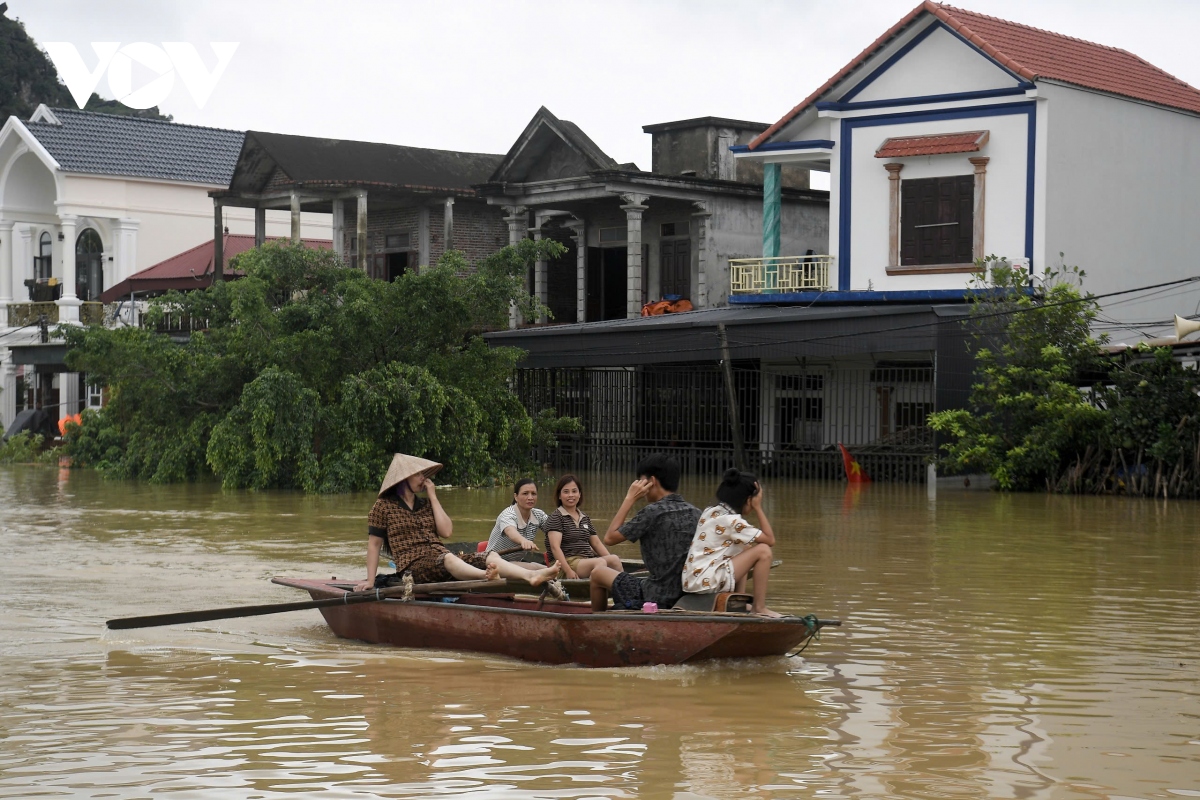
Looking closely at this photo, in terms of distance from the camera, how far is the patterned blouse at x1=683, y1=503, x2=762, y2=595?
9945 millimetres

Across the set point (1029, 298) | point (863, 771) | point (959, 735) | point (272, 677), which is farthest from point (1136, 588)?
point (1029, 298)

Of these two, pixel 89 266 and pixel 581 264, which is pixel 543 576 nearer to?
pixel 581 264

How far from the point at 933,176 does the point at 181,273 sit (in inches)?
793

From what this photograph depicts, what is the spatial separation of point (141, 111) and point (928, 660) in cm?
6305

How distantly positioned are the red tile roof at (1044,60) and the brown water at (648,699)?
13396 millimetres

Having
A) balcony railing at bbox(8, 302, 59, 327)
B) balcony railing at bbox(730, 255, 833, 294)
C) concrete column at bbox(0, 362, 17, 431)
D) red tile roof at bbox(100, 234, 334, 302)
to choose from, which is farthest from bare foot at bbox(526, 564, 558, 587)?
concrete column at bbox(0, 362, 17, 431)

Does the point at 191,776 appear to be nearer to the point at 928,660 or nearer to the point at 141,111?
the point at 928,660

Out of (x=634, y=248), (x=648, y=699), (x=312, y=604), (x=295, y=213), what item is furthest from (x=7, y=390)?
(x=648, y=699)

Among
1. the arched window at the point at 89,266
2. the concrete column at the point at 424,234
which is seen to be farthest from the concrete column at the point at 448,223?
the arched window at the point at 89,266

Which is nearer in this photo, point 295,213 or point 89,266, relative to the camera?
point 295,213

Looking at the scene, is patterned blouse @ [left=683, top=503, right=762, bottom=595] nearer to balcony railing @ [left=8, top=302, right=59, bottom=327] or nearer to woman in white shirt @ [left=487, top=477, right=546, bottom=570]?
woman in white shirt @ [left=487, top=477, right=546, bottom=570]

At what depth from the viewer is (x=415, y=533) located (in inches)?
438

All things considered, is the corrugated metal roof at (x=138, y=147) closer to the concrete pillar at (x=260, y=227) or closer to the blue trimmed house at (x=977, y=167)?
the concrete pillar at (x=260, y=227)

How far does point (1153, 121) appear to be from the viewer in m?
28.2
